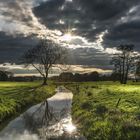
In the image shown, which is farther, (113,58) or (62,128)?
(113,58)

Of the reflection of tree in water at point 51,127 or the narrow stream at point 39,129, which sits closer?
Answer: the reflection of tree in water at point 51,127

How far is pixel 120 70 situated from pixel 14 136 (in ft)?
388

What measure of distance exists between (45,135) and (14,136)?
247cm

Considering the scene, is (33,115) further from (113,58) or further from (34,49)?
(113,58)

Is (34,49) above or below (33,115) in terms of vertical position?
above

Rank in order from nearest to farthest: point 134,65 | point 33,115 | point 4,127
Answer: point 4,127
point 33,115
point 134,65

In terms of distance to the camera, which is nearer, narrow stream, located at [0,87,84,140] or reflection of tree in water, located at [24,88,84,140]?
reflection of tree in water, located at [24,88,84,140]

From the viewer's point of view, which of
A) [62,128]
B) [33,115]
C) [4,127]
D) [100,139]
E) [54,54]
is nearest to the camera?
[100,139]

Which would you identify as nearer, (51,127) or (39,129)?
(39,129)

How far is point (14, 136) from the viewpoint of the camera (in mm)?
24469

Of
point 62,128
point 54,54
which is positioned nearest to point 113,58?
point 54,54

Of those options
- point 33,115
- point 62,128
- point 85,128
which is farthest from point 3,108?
point 85,128

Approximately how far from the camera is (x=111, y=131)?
20.8m

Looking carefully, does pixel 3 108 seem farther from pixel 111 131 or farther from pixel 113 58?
pixel 113 58
